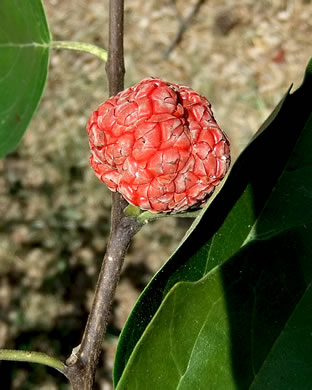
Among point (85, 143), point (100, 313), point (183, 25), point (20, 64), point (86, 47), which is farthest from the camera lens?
point (183, 25)

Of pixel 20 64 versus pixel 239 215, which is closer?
pixel 239 215

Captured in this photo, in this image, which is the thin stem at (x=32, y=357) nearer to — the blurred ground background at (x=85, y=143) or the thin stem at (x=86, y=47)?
the thin stem at (x=86, y=47)

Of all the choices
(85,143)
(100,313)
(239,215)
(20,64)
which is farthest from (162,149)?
(85,143)

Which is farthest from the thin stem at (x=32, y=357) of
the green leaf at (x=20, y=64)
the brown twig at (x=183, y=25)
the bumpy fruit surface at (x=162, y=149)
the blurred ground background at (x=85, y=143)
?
the brown twig at (x=183, y=25)

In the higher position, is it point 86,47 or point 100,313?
point 86,47

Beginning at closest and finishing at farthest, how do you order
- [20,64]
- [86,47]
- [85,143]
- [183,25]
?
[86,47] → [20,64] → [85,143] → [183,25]

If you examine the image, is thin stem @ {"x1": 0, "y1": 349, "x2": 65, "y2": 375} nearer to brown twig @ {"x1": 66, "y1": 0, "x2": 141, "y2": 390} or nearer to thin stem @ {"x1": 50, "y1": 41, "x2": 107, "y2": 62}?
brown twig @ {"x1": 66, "y1": 0, "x2": 141, "y2": 390}

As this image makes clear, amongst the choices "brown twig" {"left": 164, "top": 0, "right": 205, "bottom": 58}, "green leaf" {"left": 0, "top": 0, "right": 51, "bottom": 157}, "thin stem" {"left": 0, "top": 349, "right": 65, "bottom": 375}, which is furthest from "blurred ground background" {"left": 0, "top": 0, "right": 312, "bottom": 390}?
"thin stem" {"left": 0, "top": 349, "right": 65, "bottom": 375}

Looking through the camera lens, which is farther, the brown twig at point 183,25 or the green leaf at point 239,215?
the brown twig at point 183,25

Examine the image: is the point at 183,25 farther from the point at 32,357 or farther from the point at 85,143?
the point at 32,357
